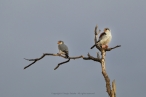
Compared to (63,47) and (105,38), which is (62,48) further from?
(105,38)

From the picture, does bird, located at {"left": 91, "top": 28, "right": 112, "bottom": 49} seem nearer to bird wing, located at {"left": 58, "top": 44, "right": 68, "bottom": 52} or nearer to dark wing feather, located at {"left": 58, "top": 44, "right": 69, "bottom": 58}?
dark wing feather, located at {"left": 58, "top": 44, "right": 69, "bottom": 58}

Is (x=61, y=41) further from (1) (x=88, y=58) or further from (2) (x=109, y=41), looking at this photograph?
(1) (x=88, y=58)

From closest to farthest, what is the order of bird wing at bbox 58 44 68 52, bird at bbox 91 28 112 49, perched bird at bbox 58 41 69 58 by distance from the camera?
bird at bbox 91 28 112 49 → perched bird at bbox 58 41 69 58 → bird wing at bbox 58 44 68 52

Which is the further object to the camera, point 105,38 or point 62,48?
point 62,48

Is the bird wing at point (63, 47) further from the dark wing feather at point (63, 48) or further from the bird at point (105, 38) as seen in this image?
the bird at point (105, 38)

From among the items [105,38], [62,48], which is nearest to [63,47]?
[62,48]

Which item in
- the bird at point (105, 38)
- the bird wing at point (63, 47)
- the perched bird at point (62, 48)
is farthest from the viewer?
the bird wing at point (63, 47)

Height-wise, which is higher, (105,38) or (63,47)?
(105,38)

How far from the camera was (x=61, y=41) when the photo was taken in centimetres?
1501

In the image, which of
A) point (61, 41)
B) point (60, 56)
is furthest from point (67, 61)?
point (61, 41)

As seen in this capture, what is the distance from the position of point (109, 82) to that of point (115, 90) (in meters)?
0.37

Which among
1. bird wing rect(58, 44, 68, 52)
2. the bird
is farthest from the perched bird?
the bird

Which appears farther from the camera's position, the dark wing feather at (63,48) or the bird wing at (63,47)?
the bird wing at (63,47)

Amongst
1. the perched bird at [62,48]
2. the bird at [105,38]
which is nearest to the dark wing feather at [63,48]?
the perched bird at [62,48]
